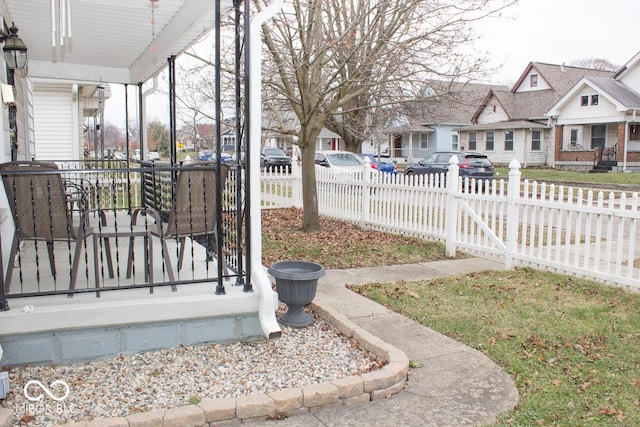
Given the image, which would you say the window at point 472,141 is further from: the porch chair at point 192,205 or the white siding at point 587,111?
the porch chair at point 192,205

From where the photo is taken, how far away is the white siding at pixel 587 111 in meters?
28.0

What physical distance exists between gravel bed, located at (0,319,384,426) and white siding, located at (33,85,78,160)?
1377cm

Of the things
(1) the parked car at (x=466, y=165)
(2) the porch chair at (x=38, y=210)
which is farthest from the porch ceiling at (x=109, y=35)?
(1) the parked car at (x=466, y=165)

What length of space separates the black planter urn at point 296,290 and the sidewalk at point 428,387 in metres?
0.60

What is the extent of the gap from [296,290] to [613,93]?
92.9ft

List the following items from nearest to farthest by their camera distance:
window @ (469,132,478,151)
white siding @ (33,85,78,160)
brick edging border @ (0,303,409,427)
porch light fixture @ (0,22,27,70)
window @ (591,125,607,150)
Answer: brick edging border @ (0,303,409,427), porch light fixture @ (0,22,27,70), white siding @ (33,85,78,160), window @ (591,125,607,150), window @ (469,132,478,151)

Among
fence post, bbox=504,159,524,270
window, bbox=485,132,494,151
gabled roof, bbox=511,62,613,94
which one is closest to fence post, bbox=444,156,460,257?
fence post, bbox=504,159,524,270

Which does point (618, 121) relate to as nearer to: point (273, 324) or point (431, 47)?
point (431, 47)

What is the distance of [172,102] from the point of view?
25.3 feet

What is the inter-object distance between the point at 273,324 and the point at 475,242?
198 inches

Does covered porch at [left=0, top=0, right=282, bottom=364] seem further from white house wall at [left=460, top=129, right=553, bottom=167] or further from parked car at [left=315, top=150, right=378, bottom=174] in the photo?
white house wall at [left=460, top=129, right=553, bottom=167]

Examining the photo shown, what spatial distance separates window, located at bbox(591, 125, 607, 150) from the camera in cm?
3012

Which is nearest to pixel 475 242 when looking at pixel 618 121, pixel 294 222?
pixel 294 222

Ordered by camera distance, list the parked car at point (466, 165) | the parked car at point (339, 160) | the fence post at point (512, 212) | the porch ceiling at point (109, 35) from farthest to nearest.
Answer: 1. the parked car at point (339, 160)
2. the parked car at point (466, 165)
3. the fence post at point (512, 212)
4. the porch ceiling at point (109, 35)
